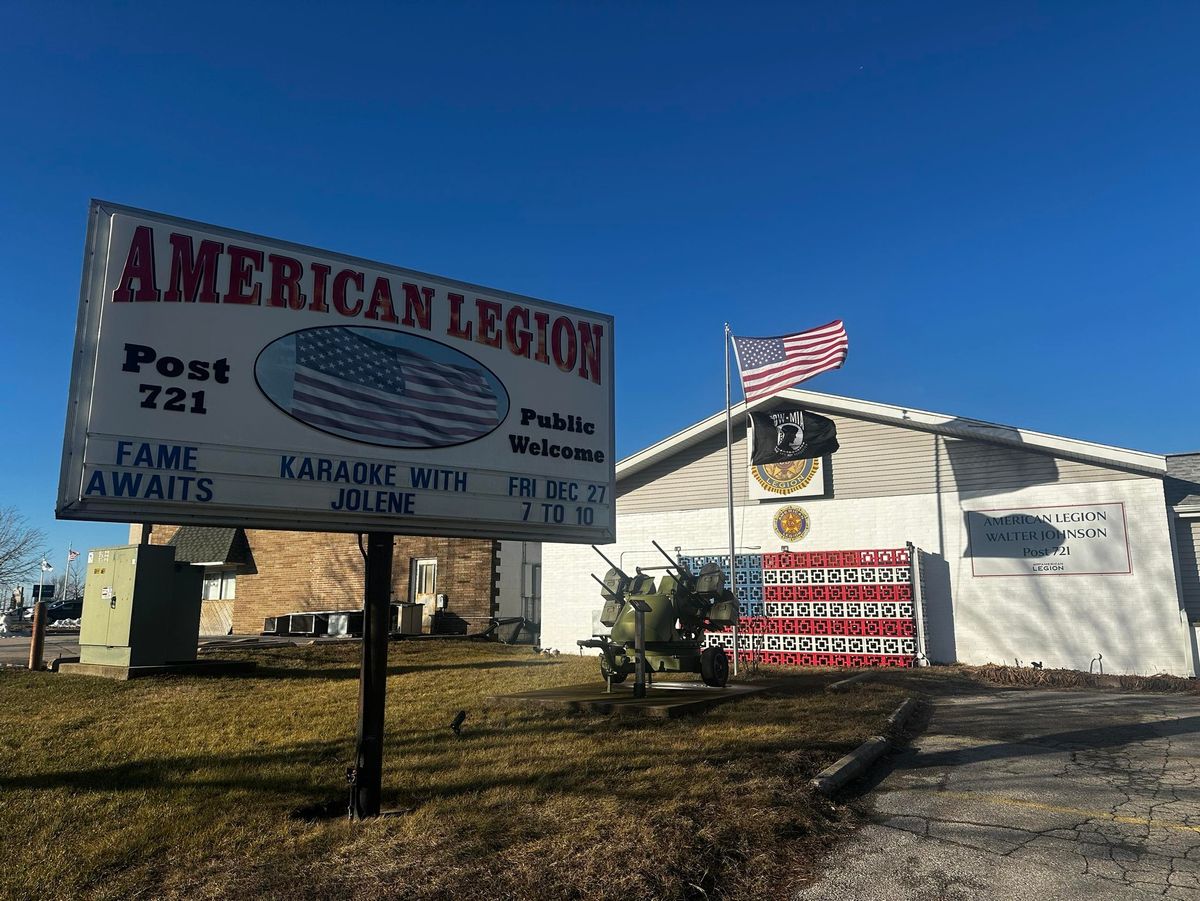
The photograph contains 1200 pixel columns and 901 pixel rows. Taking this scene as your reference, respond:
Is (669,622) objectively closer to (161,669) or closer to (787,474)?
(161,669)

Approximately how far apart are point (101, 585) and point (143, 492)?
9550mm

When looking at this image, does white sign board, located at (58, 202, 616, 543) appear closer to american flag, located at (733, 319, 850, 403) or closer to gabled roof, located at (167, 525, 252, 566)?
american flag, located at (733, 319, 850, 403)

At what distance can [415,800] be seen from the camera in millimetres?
5750

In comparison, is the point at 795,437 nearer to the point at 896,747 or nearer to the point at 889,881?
the point at 896,747

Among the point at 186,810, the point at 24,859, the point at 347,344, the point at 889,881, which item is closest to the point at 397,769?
the point at 186,810

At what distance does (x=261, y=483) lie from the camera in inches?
218

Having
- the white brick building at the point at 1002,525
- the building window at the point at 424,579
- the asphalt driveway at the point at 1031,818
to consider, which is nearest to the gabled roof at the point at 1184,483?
the white brick building at the point at 1002,525

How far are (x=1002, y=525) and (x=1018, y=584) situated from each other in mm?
1269

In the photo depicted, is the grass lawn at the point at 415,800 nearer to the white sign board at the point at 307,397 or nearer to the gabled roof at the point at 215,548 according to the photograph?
the white sign board at the point at 307,397

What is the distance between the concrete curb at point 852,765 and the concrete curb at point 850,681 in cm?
323

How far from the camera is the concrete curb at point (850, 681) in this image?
12.7 metres

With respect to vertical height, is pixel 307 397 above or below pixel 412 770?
above

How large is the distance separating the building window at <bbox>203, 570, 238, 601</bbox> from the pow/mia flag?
69.8 feet

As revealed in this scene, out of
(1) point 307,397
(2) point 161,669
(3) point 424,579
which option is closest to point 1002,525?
(1) point 307,397
